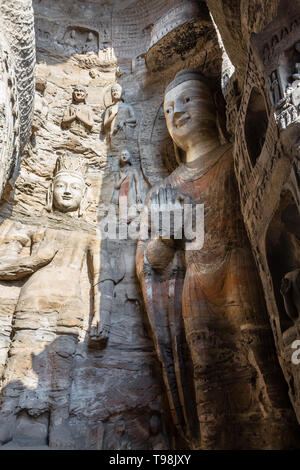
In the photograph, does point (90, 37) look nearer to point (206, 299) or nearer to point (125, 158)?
point (125, 158)

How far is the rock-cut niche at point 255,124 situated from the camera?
3.54 m

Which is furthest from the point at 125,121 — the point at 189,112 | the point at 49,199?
the point at 49,199

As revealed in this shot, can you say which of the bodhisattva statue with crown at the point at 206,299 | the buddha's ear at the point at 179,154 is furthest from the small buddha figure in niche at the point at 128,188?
the buddha's ear at the point at 179,154

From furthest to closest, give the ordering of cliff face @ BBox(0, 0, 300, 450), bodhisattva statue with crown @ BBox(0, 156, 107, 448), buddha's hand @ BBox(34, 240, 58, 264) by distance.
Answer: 1. buddha's hand @ BBox(34, 240, 58, 264)
2. bodhisattva statue with crown @ BBox(0, 156, 107, 448)
3. cliff face @ BBox(0, 0, 300, 450)

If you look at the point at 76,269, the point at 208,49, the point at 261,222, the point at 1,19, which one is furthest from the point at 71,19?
the point at 261,222

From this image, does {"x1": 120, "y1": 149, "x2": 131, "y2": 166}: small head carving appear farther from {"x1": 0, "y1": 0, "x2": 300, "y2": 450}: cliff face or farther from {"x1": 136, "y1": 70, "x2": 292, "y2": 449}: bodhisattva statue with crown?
{"x1": 136, "y1": 70, "x2": 292, "y2": 449}: bodhisattva statue with crown

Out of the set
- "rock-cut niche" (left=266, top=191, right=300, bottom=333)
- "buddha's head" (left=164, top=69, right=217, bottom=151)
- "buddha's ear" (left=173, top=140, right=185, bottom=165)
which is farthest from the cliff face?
"buddha's ear" (left=173, top=140, right=185, bottom=165)

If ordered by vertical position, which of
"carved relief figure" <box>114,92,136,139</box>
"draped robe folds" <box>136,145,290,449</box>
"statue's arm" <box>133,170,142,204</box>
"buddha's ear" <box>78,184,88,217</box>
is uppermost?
"carved relief figure" <box>114,92,136,139</box>

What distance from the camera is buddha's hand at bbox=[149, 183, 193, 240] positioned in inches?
186

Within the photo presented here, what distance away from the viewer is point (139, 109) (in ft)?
21.1

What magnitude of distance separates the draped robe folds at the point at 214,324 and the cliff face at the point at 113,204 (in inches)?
1.9

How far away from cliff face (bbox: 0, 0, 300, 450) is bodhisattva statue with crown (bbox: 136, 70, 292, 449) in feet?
0.17

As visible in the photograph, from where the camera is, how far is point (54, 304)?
4613 mm

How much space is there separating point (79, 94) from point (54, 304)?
128 inches
